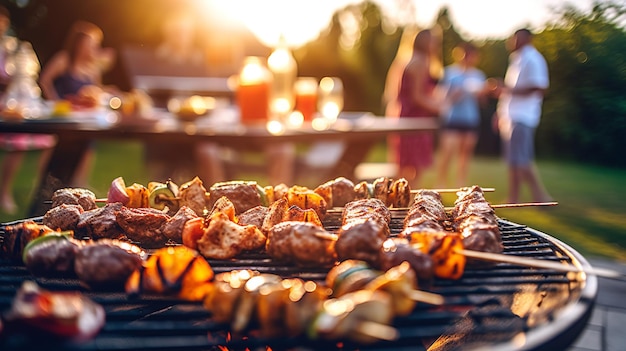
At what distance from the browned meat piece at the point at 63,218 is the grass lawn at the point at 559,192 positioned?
5.77 metres

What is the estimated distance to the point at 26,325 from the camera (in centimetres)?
123

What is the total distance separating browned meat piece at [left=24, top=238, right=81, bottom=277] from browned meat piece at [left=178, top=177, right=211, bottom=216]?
2.51 feet

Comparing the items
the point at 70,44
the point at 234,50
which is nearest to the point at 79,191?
the point at 70,44

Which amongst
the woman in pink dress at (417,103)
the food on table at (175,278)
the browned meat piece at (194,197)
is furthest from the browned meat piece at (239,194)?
the woman in pink dress at (417,103)

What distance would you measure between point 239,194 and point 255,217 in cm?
29

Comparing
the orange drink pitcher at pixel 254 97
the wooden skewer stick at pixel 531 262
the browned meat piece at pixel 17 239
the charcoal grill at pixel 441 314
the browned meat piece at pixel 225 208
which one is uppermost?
the orange drink pitcher at pixel 254 97

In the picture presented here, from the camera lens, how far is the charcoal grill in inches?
50.4

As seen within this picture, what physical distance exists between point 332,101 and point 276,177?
5.33 feet

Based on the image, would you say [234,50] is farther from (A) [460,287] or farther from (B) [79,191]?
(A) [460,287]

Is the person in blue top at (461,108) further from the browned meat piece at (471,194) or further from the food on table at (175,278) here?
the food on table at (175,278)

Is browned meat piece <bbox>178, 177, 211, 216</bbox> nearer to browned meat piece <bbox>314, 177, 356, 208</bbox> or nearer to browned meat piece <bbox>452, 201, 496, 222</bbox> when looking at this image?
browned meat piece <bbox>314, 177, 356, 208</bbox>

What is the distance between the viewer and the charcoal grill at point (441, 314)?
128 centimetres

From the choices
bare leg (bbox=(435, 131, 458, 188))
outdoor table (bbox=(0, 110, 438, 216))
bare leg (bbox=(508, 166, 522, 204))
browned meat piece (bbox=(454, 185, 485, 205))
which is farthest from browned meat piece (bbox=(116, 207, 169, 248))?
bare leg (bbox=(435, 131, 458, 188))

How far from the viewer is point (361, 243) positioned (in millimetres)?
1774
